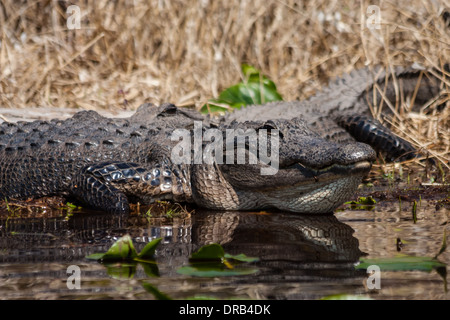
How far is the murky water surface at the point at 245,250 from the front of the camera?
7.59 feet

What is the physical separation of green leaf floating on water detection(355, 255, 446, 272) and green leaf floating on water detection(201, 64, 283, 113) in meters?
4.76

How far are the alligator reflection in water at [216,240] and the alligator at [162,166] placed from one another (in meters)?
0.15

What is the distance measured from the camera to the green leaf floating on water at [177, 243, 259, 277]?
253cm

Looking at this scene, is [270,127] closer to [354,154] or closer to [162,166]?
[354,154]

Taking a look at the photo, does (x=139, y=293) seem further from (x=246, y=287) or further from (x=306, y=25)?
(x=306, y=25)

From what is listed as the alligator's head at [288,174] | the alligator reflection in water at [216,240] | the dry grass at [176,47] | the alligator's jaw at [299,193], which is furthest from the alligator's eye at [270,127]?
the dry grass at [176,47]

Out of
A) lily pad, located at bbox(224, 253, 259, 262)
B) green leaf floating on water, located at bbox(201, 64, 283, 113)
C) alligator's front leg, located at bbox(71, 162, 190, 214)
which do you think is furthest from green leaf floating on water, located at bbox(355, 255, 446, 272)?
green leaf floating on water, located at bbox(201, 64, 283, 113)

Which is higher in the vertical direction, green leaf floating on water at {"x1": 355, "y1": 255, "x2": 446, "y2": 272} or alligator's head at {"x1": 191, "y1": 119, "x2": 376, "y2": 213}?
alligator's head at {"x1": 191, "y1": 119, "x2": 376, "y2": 213}

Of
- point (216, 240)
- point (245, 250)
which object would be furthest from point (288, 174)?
point (245, 250)

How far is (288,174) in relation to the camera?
394 cm

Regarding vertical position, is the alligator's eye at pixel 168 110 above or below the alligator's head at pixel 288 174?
above

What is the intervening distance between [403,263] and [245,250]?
76 centimetres

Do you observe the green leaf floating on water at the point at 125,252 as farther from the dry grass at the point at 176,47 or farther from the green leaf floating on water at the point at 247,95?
the dry grass at the point at 176,47

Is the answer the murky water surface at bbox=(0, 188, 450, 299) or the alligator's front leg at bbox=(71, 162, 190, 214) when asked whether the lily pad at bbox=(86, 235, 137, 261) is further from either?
the alligator's front leg at bbox=(71, 162, 190, 214)
